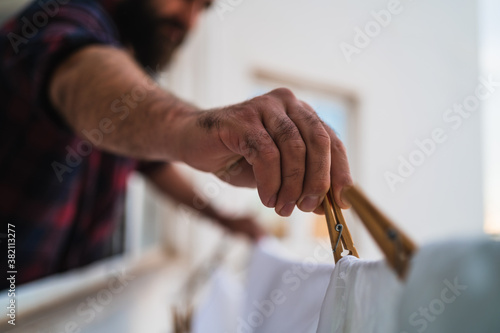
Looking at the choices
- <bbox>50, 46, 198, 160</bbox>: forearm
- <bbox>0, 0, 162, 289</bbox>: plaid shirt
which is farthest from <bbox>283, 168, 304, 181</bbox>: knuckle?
<bbox>0, 0, 162, 289</bbox>: plaid shirt

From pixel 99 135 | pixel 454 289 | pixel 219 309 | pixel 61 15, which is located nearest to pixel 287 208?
pixel 454 289

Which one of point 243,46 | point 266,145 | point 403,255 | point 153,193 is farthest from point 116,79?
point 243,46

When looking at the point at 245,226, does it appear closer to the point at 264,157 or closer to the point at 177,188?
the point at 177,188

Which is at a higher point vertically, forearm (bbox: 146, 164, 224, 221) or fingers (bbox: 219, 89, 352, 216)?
fingers (bbox: 219, 89, 352, 216)

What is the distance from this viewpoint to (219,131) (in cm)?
25

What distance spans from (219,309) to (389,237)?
0.57 metres

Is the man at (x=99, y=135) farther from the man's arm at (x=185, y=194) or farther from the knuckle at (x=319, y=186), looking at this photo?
the man's arm at (x=185, y=194)

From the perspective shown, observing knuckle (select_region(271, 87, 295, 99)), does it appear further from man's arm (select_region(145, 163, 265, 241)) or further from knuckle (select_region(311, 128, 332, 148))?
man's arm (select_region(145, 163, 265, 241))

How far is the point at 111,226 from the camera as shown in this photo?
882mm

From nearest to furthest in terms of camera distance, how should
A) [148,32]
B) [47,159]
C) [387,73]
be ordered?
1. [47,159]
2. [148,32]
3. [387,73]

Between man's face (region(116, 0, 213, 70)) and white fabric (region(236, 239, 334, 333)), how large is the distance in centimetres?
67

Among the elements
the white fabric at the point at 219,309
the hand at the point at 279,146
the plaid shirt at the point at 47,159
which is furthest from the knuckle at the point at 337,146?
the white fabric at the point at 219,309

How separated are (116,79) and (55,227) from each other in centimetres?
45

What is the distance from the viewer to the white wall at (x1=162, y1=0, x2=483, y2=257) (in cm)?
168
